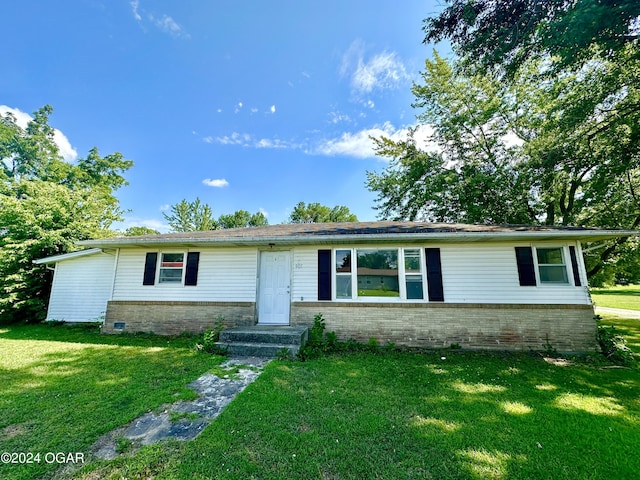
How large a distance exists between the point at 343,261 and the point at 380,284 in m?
1.15

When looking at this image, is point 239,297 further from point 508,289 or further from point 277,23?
point 277,23

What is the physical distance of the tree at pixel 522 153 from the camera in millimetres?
8180

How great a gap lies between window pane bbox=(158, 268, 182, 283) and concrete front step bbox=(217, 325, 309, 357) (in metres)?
2.67

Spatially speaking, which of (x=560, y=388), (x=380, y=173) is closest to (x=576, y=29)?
(x=560, y=388)

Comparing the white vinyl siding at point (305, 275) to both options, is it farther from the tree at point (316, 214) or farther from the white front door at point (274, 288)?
the tree at point (316, 214)

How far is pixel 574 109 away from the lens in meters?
7.92

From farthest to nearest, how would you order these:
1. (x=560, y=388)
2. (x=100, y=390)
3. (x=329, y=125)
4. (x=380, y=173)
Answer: (x=380, y=173), (x=329, y=125), (x=560, y=388), (x=100, y=390)

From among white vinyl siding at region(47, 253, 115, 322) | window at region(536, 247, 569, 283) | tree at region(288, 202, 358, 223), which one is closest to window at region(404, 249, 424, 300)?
window at region(536, 247, 569, 283)

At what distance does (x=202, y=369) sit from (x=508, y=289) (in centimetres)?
717

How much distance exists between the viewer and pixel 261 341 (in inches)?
238

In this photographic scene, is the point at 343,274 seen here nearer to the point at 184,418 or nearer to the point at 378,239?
the point at 378,239

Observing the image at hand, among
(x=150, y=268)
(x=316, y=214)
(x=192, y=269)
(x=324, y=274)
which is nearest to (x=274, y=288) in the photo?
(x=324, y=274)

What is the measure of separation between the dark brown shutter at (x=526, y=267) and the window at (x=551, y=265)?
0.20m

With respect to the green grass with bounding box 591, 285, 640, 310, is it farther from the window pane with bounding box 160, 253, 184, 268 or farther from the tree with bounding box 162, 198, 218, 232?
the tree with bounding box 162, 198, 218, 232
